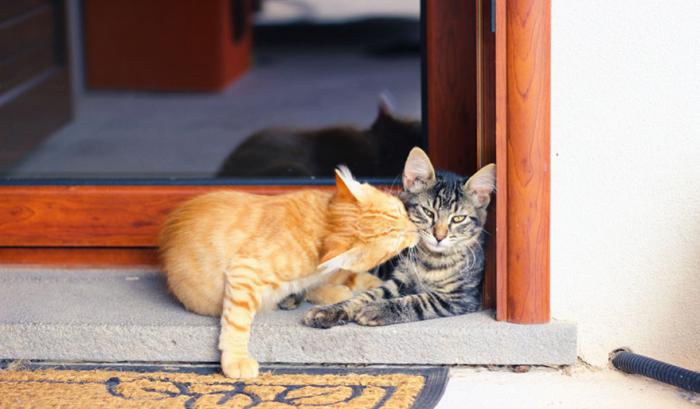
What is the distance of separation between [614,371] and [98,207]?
1.57 metres

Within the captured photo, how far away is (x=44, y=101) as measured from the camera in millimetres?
4613

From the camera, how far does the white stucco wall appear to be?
238 centimetres

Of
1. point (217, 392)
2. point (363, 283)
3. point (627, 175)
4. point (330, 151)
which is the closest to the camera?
point (217, 392)

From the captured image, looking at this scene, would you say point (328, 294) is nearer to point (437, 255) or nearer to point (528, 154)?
point (437, 255)

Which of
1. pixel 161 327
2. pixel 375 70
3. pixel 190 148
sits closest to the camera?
pixel 161 327

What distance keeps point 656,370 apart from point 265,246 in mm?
1027

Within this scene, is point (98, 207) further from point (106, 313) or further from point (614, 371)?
point (614, 371)

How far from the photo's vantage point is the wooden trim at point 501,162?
91.0 inches

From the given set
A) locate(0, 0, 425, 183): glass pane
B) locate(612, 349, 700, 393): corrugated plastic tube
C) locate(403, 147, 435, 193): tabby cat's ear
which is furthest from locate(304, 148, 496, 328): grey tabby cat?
locate(0, 0, 425, 183): glass pane

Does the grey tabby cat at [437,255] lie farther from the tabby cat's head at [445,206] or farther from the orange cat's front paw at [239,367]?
the orange cat's front paw at [239,367]

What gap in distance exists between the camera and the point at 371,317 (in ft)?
8.13

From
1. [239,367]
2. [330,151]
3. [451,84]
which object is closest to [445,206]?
[451,84]

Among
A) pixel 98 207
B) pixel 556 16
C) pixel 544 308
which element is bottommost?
pixel 544 308

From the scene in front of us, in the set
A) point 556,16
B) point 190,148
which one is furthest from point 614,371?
point 190,148
